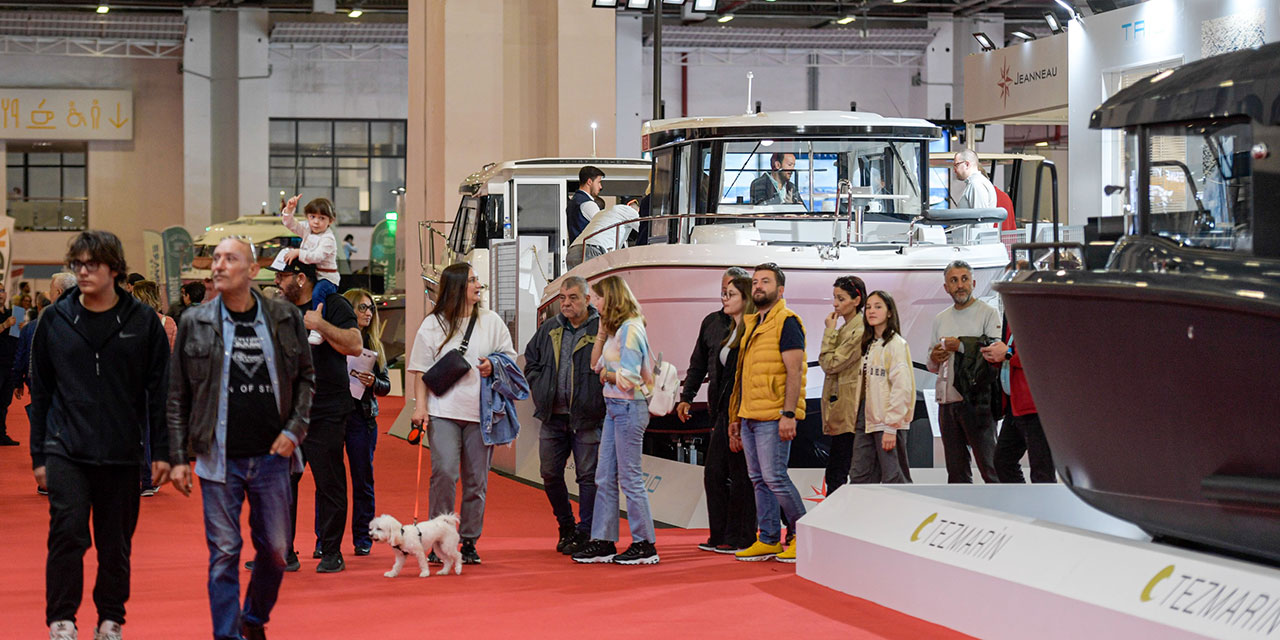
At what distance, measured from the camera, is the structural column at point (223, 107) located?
110 ft

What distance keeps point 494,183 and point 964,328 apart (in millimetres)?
8404

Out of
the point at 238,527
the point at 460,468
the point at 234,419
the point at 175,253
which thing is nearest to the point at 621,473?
the point at 460,468

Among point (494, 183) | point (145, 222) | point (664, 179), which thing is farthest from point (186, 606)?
point (145, 222)

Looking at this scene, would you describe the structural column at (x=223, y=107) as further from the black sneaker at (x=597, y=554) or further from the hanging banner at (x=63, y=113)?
the black sneaker at (x=597, y=554)

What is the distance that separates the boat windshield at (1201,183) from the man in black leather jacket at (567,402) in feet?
12.8

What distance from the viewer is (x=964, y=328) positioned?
8.38 m

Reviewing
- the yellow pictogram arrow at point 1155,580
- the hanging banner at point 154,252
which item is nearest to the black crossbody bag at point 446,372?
the yellow pictogram arrow at point 1155,580

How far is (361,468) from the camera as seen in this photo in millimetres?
8359

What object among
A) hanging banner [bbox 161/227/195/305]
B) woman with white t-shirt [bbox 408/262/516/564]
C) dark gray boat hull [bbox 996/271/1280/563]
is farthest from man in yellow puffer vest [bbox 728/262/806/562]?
hanging banner [bbox 161/227/195/305]

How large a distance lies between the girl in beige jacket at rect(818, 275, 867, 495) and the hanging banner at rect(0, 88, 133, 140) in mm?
30385

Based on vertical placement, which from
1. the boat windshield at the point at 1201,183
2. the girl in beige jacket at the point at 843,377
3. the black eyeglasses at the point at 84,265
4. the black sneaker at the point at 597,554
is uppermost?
the boat windshield at the point at 1201,183

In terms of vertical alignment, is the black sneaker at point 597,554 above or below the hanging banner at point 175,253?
below

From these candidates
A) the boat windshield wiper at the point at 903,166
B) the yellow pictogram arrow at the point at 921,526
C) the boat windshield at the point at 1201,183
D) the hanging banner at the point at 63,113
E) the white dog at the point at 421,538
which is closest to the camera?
the boat windshield at the point at 1201,183

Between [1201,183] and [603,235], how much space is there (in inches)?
337
